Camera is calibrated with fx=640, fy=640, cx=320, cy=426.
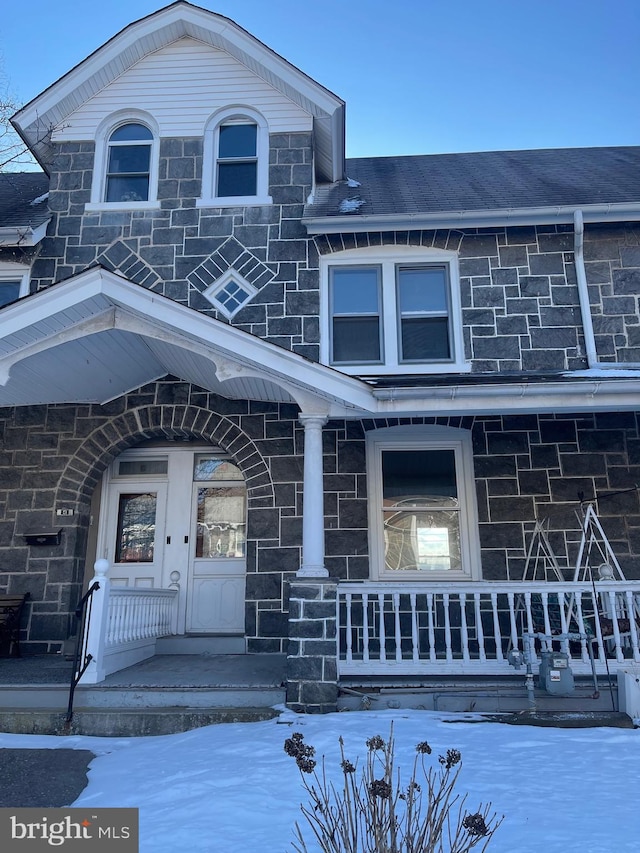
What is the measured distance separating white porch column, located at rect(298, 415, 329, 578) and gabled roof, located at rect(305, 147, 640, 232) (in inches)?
129

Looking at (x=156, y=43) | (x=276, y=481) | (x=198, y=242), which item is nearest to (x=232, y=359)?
(x=276, y=481)

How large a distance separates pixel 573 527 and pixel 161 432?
4952 millimetres

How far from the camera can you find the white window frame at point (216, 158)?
8273mm

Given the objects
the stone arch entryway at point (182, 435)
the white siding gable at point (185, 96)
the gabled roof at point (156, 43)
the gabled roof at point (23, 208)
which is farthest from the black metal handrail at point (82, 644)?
the gabled roof at point (156, 43)

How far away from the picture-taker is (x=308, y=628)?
5.31m

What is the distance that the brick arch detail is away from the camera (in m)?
7.53

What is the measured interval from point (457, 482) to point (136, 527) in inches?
160

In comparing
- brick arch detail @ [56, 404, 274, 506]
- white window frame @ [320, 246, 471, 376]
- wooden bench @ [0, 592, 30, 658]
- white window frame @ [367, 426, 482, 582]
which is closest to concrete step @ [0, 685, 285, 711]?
wooden bench @ [0, 592, 30, 658]

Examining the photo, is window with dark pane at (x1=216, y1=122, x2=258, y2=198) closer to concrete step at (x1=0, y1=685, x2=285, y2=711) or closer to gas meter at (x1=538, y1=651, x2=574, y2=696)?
A: concrete step at (x1=0, y1=685, x2=285, y2=711)

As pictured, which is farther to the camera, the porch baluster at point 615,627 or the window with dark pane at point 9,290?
the window with dark pane at point 9,290

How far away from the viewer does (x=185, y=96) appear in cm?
875

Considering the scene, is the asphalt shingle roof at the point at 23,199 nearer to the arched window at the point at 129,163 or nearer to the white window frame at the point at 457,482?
the arched window at the point at 129,163

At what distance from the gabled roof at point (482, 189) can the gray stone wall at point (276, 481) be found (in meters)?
2.48

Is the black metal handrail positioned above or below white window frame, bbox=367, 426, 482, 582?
below
